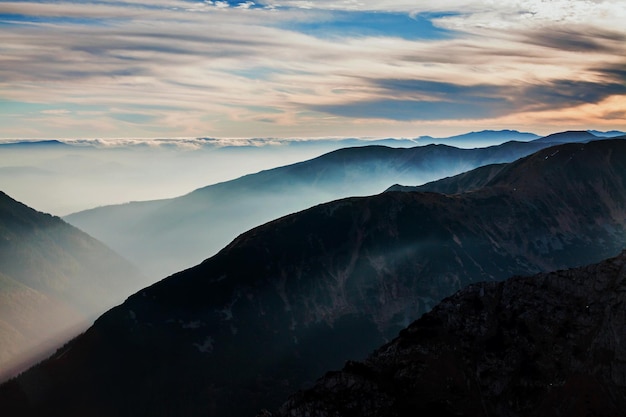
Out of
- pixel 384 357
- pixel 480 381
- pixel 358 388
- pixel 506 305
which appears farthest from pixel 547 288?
pixel 358 388

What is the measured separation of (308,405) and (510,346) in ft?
231

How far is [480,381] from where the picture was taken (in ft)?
572

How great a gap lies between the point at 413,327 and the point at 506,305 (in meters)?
33.3

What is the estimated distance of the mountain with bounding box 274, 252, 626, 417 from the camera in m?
161

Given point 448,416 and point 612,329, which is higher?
point 612,329

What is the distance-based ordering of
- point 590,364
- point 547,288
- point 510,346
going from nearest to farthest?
point 590,364, point 510,346, point 547,288

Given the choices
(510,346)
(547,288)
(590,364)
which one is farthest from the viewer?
(547,288)

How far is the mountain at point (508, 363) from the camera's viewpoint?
528 ft

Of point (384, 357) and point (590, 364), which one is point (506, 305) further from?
point (384, 357)

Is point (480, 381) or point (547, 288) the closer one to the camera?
point (480, 381)

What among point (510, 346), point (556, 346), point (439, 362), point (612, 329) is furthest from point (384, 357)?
point (612, 329)

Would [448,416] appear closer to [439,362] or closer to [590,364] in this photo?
[439,362]

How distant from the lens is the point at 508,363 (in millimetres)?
179375

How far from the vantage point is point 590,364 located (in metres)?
170
